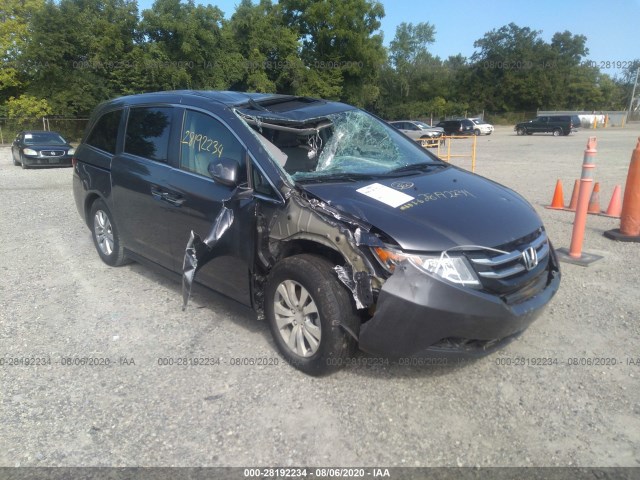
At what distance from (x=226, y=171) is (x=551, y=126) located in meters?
41.3

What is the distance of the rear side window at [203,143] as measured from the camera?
379cm

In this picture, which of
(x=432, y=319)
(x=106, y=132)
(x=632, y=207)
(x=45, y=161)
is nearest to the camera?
(x=432, y=319)

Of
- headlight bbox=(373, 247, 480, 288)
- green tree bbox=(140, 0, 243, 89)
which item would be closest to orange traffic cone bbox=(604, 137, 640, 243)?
headlight bbox=(373, 247, 480, 288)

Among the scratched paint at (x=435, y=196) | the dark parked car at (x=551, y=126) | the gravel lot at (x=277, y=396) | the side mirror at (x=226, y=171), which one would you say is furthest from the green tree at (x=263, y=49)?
the scratched paint at (x=435, y=196)

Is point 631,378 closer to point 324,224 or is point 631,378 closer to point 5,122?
point 324,224

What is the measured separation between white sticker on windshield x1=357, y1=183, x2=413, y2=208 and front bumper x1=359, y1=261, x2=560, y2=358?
1.84 ft

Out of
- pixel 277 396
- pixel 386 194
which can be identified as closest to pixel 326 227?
pixel 386 194

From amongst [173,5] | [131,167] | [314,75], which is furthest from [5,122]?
[131,167]

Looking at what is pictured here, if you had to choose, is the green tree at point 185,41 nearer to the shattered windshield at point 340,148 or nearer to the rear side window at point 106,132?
→ the rear side window at point 106,132

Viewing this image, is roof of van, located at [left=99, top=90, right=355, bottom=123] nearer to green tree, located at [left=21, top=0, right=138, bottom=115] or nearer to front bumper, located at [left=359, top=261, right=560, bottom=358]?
front bumper, located at [left=359, top=261, right=560, bottom=358]

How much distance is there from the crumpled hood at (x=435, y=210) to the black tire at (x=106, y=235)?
284 centimetres

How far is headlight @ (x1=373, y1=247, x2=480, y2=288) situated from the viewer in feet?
9.26

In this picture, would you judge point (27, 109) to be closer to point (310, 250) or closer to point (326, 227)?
point (310, 250)

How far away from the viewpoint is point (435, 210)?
315cm
